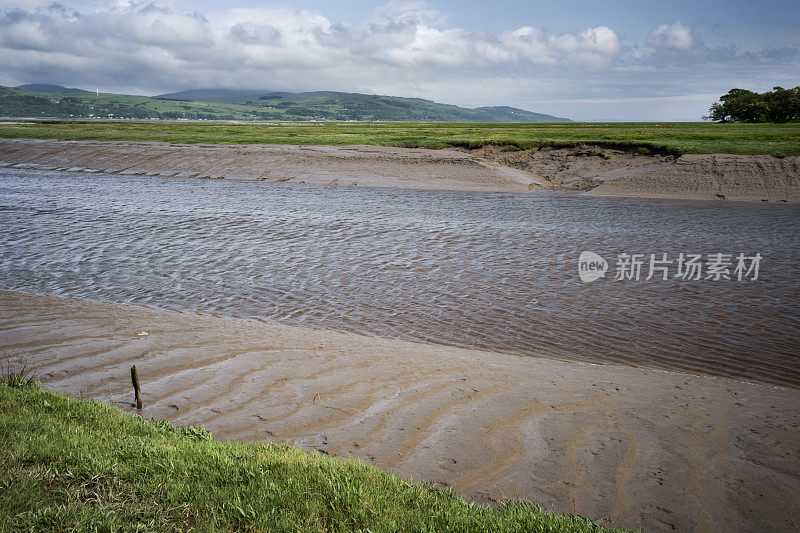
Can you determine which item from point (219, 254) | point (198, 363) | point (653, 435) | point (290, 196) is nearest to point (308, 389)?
point (198, 363)

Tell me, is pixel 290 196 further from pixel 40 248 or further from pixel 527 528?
pixel 527 528

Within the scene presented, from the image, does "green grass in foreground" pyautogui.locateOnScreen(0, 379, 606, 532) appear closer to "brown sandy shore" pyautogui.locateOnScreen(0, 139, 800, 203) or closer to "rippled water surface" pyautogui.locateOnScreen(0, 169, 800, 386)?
"rippled water surface" pyautogui.locateOnScreen(0, 169, 800, 386)

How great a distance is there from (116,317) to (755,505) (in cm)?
850

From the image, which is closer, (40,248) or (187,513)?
(187,513)

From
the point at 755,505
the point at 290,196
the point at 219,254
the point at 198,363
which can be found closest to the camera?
the point at 755,505

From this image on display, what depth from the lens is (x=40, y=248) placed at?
13.5 metres

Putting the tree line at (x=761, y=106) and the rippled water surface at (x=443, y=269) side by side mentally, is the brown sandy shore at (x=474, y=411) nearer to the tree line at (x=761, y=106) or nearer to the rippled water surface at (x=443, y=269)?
the rippled water surface at (x=443, y=269)

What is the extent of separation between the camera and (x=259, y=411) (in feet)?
18.2

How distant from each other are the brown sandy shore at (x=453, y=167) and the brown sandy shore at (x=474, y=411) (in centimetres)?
2175

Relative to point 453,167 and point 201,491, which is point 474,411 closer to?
point 201,491

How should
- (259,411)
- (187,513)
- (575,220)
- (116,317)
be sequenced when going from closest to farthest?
1. (187,513)
2. (259,411)
3. (116,317)
4. (575,220)

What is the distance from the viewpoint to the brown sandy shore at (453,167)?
85.0 ft

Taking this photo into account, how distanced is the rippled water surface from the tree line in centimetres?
6183

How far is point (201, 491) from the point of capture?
12.0 feet
